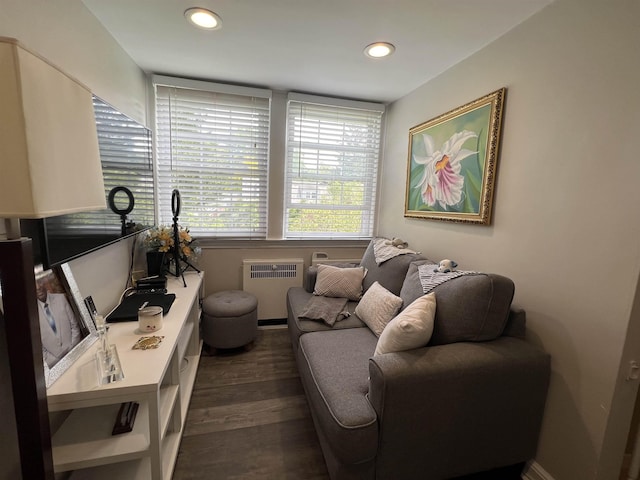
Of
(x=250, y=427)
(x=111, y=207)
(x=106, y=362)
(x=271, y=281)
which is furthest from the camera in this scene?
(x=271, y=281)

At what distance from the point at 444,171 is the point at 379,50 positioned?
972mm

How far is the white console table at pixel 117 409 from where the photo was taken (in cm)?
101

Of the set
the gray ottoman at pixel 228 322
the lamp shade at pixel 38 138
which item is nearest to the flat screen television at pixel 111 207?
the lamp shade at pixel 38 138

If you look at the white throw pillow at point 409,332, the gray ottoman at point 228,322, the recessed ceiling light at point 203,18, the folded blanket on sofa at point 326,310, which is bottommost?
the gray ottoman at point 228,322

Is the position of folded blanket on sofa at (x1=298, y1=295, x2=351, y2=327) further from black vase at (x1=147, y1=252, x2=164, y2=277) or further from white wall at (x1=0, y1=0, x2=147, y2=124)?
white wall at (x1=0, y1=0, x2=147, y2=124)

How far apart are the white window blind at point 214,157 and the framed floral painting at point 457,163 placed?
148 cm

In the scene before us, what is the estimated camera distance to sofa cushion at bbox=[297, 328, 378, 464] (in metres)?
1.15

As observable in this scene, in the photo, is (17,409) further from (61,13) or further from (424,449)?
(61,13)

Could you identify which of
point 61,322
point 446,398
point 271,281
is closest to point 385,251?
point 271,281

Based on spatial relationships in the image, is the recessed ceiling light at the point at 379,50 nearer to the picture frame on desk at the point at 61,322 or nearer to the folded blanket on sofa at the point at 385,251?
the folded blanket on sofa at the point at 385,251

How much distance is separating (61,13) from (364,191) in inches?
101

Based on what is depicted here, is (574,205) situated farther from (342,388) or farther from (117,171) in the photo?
(117,171)

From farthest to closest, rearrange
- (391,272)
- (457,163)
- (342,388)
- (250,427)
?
(391,272) → (457,163) → (250,427) → (342,388)

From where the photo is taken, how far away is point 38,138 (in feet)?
1.99
